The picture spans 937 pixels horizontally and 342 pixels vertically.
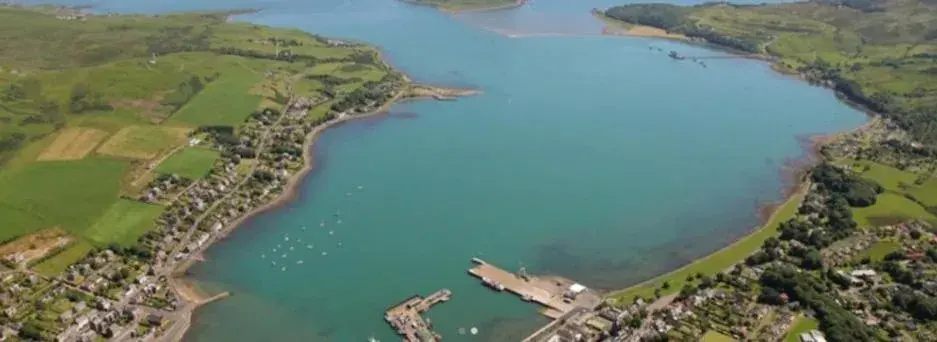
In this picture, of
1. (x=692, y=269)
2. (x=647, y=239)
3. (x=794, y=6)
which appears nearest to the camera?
(x=692, y=269)

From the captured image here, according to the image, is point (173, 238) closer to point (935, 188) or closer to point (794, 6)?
point (935, 188)

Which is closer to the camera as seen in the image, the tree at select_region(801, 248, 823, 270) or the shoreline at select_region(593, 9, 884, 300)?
the tree at select_region(801, 248, 823, 270)

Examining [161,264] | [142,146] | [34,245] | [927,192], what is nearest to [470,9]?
[142,146]

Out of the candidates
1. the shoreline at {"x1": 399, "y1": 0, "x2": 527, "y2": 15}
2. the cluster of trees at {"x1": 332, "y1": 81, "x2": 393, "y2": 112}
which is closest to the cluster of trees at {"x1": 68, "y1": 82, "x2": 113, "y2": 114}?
the cluster of trees at {"x1": 332, "y1": 81, "x2": 393, "y2": 112}

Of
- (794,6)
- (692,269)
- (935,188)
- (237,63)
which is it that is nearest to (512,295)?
(692,269)

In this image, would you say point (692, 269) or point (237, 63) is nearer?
point (692, 269)

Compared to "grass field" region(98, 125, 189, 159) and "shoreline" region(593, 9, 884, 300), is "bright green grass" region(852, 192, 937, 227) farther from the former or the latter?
"grass field" region(98, 125, 189, 159)
